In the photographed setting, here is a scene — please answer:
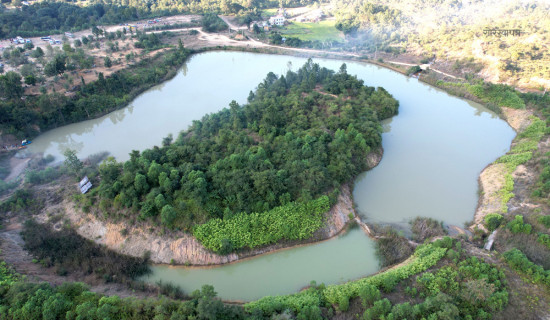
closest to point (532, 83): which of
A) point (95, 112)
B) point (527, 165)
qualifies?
point (527, 165)

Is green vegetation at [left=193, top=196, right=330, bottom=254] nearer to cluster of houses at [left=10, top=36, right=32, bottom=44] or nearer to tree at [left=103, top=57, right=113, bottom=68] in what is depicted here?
tree at [left=103, top=57, right=113, bottom=68]

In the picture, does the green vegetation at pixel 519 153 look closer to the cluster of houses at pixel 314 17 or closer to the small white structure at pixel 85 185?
the small white structure at pixel 85 185

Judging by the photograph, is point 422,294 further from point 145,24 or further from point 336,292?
point 145,24

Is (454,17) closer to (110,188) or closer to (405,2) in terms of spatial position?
(405,2)

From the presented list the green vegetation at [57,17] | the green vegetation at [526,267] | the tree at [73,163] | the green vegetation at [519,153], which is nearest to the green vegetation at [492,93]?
the green vegetation at [519,153]

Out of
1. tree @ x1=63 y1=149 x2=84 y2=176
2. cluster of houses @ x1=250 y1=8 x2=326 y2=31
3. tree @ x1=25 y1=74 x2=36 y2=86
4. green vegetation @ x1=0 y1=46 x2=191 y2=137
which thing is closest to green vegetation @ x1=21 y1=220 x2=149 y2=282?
tree @ x1=63 y1=149 x2=84 y2=176
